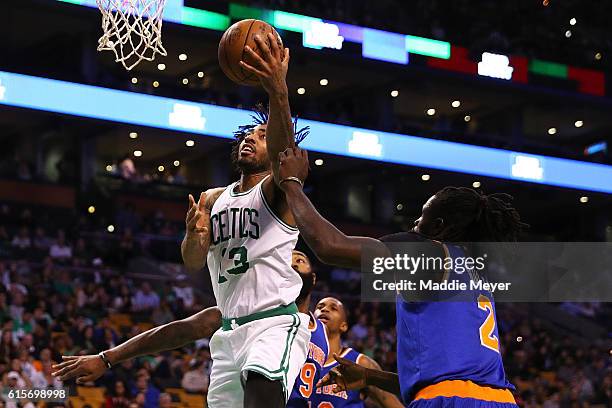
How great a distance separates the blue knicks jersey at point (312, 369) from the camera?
6219 mm

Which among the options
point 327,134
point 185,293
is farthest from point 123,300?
point 327,134

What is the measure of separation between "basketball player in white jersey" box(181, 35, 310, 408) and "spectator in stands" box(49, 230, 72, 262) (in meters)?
10.9

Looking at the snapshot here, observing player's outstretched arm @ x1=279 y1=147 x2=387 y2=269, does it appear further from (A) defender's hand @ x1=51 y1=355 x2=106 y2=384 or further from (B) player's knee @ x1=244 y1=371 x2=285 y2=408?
(A) defender's hand @ x1=51 y1=355 x2=106 y2=384

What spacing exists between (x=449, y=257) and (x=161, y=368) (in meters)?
8.34

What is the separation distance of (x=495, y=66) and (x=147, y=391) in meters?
15.0

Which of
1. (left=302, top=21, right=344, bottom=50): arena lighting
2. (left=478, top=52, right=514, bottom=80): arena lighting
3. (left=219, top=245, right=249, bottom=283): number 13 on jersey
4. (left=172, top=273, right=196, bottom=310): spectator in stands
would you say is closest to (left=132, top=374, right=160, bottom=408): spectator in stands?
(left=172, top=273, right=196, bottom=310): spectator in stands

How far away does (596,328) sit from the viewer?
20.4 metres

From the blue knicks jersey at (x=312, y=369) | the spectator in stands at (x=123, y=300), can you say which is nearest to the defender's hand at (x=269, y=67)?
the blue knicks jersey at (x=312, y=369)

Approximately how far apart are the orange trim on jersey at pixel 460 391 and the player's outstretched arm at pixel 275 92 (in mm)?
1174

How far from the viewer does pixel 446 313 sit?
12.4 feet

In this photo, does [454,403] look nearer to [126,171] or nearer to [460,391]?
[460,391]

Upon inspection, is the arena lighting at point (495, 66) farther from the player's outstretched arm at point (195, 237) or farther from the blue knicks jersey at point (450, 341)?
the blue knicks jersey at point (450, 341)

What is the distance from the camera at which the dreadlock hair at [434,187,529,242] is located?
3.85 m

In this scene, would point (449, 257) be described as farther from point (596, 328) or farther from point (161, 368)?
point (596, 328)
